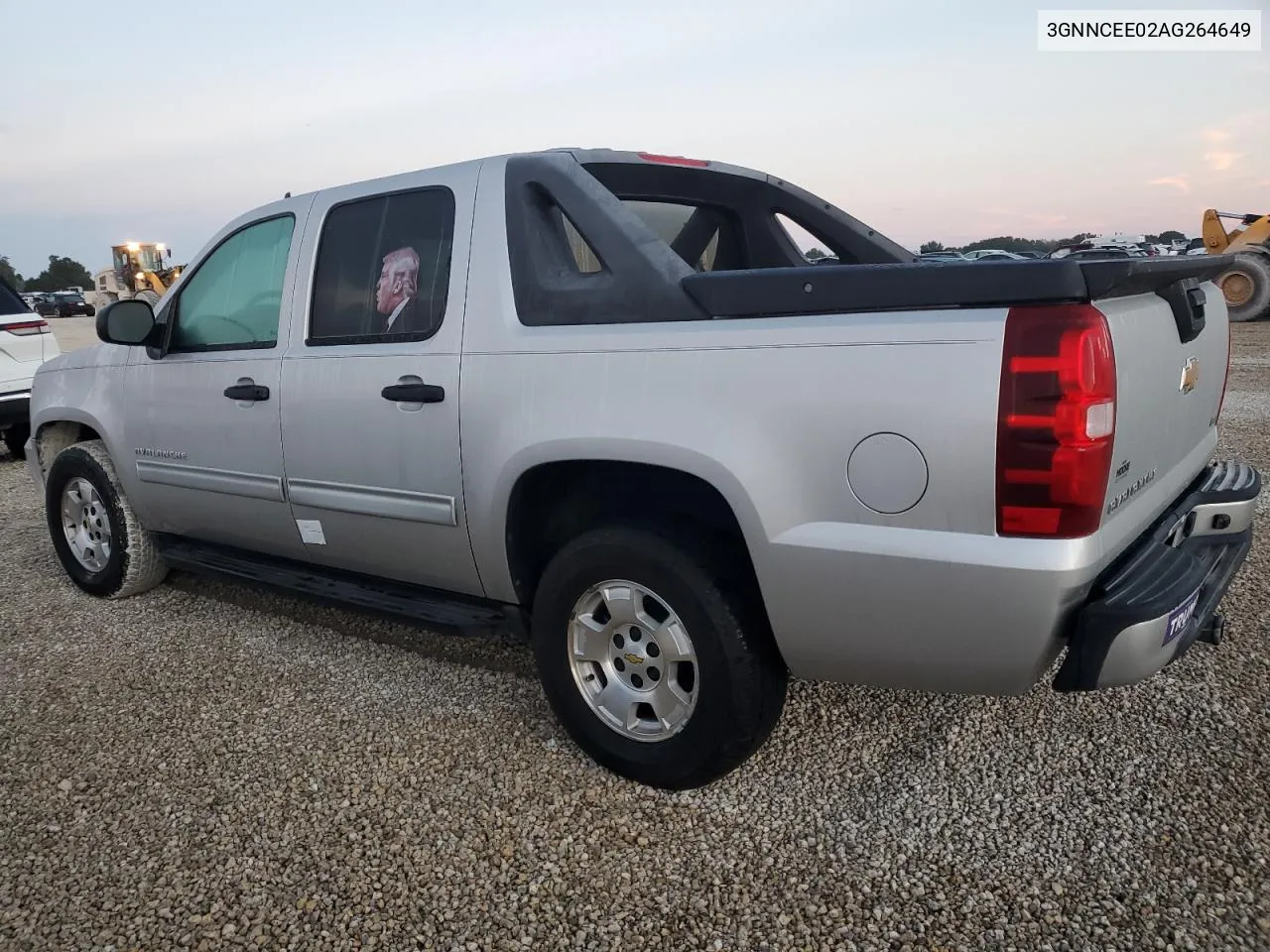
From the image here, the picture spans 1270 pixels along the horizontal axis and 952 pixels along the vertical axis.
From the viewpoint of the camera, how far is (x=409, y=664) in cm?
378

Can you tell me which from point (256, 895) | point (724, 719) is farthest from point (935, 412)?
point (256, 895)

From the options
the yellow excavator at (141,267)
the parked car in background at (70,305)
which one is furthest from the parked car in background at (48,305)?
the yellow excavator at (141,267)

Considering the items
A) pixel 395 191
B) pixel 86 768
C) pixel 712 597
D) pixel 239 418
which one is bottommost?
pixel 86 768

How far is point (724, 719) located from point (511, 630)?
0.86 meters

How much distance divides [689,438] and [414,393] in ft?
3.45

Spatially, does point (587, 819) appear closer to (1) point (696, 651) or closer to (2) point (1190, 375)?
(1) point (696, 651)

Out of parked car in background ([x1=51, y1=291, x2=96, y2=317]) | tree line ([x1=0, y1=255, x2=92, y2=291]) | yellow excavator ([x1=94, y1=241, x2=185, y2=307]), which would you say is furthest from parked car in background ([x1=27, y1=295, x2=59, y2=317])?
tree line ([x1=0, y1=255, x2=92, y2=291])

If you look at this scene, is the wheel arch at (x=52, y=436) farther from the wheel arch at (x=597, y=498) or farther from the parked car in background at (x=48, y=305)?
the parked car in background at (x=48, y=305)

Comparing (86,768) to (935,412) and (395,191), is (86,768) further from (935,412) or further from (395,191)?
(935,412)

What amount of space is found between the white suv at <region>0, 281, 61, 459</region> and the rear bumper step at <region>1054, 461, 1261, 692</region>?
864cm

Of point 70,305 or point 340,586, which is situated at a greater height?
point 70,305

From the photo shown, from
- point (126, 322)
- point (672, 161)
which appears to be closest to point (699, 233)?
point (672, 161)

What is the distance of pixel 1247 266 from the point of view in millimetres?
17109

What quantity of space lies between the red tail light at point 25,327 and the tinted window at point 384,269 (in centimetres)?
643
